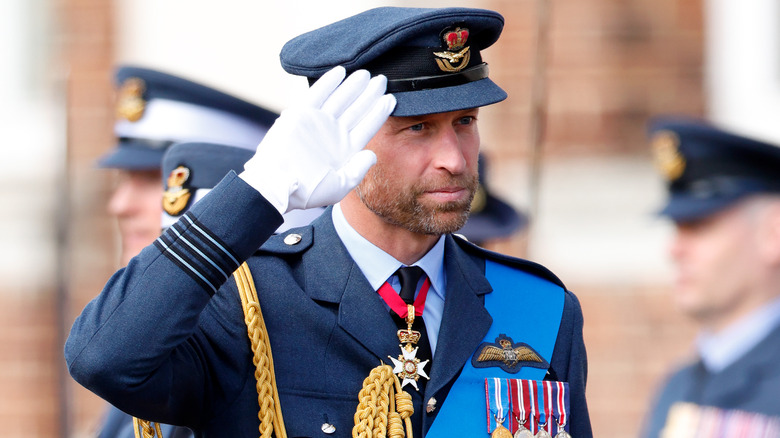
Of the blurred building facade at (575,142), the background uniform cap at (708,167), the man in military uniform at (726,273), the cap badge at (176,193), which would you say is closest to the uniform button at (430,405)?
the man in military uniform at (726,273)

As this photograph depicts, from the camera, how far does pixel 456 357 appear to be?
106 inches

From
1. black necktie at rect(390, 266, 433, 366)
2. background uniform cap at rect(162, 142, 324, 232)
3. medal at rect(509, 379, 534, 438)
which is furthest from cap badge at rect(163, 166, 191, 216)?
medal at rect(509, 379, 534, 438)

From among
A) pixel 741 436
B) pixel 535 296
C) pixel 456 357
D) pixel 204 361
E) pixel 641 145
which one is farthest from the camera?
pixel 641 145

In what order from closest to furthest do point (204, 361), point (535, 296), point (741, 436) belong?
point (204, 361) → point (535, 296) → point (741, 436)

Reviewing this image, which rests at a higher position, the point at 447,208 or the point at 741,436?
the point at 447,208

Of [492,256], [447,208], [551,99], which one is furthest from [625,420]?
[447,208]

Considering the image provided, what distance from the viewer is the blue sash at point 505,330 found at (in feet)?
8.69

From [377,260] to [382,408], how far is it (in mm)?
325

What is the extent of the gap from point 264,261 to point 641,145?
303 cm

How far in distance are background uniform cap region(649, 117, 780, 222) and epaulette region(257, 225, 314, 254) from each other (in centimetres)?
110

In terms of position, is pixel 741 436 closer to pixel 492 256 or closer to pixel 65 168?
pixel 492 256

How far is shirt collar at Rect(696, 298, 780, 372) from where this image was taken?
3.18 meters

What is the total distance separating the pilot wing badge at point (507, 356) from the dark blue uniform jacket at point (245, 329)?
3 cm

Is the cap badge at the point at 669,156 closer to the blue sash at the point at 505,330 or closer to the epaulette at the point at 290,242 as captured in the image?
the blue sash at the point at 505,330
